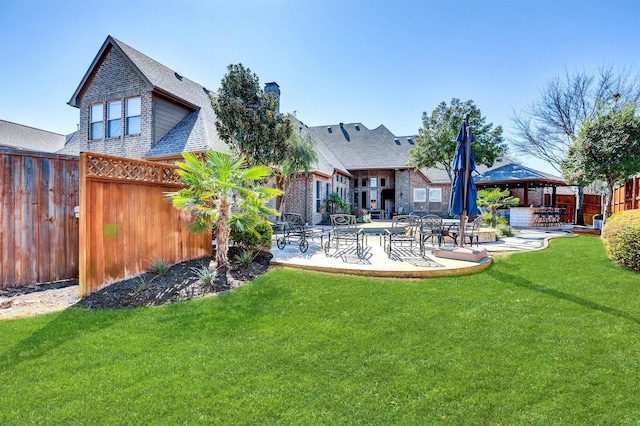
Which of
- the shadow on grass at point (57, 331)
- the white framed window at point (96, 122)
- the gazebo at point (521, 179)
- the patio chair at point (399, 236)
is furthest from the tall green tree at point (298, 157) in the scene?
the gazebo at point (521, 179)

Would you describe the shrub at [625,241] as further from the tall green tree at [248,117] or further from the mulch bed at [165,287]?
the tall green tree at [248,117]

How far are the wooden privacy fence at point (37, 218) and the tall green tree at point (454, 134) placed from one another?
595 inches

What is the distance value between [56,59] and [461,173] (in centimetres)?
1511

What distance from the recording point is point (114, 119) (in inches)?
574

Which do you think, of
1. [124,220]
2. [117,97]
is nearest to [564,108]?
[124,220]

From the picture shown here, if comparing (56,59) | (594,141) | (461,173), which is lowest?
(461,173)

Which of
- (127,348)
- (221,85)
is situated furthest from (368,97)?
(127,348)

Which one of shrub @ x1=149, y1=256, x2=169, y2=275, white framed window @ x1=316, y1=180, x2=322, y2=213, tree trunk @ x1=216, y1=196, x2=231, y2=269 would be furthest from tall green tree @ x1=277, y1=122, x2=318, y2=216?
shrub @ x1=149, y1=256, x2=169, y2=275

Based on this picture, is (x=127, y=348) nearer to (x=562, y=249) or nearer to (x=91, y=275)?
(x=91, y=275)

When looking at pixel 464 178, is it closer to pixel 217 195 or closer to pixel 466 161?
pixel 466 161

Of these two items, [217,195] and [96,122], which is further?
[96,122]

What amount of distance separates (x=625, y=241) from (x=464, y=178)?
353 cm

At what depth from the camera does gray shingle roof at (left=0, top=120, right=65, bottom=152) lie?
19.0 m

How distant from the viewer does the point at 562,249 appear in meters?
9.16
